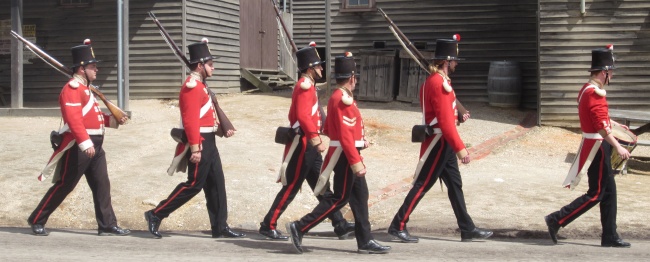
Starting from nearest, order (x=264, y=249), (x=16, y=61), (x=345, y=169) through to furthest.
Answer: (x=345, y=169) → (x=264, y=249) → (x=16, y=61)

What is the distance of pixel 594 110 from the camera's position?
830 cm

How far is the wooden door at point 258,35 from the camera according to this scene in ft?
75.8

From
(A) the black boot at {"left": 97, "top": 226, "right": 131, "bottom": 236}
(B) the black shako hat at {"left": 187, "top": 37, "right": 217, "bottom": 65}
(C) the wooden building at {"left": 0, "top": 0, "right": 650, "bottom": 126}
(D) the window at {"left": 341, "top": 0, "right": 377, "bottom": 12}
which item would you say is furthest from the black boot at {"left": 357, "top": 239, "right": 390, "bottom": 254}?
(D) the window at {"left": 341, "top": 0, "right": 377, "bottom": 12}

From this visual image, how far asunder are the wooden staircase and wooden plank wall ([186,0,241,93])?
0.30 metres

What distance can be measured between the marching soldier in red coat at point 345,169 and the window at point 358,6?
12306mm

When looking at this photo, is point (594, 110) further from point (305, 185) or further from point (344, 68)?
point (305, 185)

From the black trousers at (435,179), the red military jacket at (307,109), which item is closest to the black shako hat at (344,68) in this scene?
the red military jacket at (307,109)

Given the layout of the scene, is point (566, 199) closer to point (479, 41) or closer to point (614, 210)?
point (614, 210)

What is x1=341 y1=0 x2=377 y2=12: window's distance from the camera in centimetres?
2022

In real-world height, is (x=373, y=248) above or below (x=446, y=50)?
below

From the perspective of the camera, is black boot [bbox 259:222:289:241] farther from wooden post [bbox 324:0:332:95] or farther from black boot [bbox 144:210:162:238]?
wooden post [bbox 324:0:332:95]

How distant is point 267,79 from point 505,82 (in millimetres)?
Result: 7215

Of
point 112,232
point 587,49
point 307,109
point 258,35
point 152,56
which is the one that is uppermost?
point 258,35

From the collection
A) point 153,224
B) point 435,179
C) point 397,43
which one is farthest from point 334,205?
point 397,43
